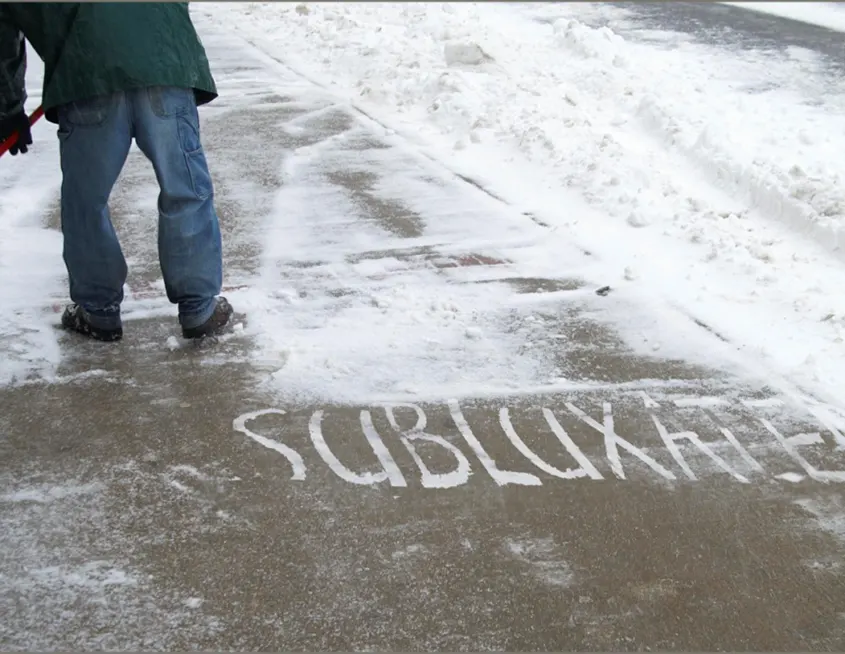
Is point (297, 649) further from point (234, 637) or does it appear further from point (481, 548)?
point (481, 548)

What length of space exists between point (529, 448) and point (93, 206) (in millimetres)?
1859

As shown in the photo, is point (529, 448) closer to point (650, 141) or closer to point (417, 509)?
point (417, 509)

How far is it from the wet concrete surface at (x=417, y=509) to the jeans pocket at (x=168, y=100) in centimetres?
90

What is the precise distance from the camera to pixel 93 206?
3654mm

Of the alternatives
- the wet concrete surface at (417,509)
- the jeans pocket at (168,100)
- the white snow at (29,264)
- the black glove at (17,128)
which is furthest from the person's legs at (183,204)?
the white snow at (29,264)

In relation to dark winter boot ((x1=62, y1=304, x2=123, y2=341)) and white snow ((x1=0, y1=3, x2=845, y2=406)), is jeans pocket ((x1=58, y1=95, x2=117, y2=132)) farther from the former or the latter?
white snow ((x1=0, y1=3, x2=845, y2=406))

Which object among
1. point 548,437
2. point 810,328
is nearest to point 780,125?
point 810,328

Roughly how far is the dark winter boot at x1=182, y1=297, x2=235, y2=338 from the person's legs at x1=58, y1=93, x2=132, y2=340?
0.97ft

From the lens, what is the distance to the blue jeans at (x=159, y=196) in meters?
3.52

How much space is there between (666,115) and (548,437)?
4.23 meters

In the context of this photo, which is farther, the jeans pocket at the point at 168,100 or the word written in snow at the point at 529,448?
the jeans pocket at the point at 168,100

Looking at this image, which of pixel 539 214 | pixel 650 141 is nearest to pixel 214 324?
pixel 539 214

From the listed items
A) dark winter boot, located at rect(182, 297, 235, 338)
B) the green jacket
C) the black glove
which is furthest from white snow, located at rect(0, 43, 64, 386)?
the green jacket

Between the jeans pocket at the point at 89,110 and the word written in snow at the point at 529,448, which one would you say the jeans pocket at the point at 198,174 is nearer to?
the jeans pocket at the point at 89,110
